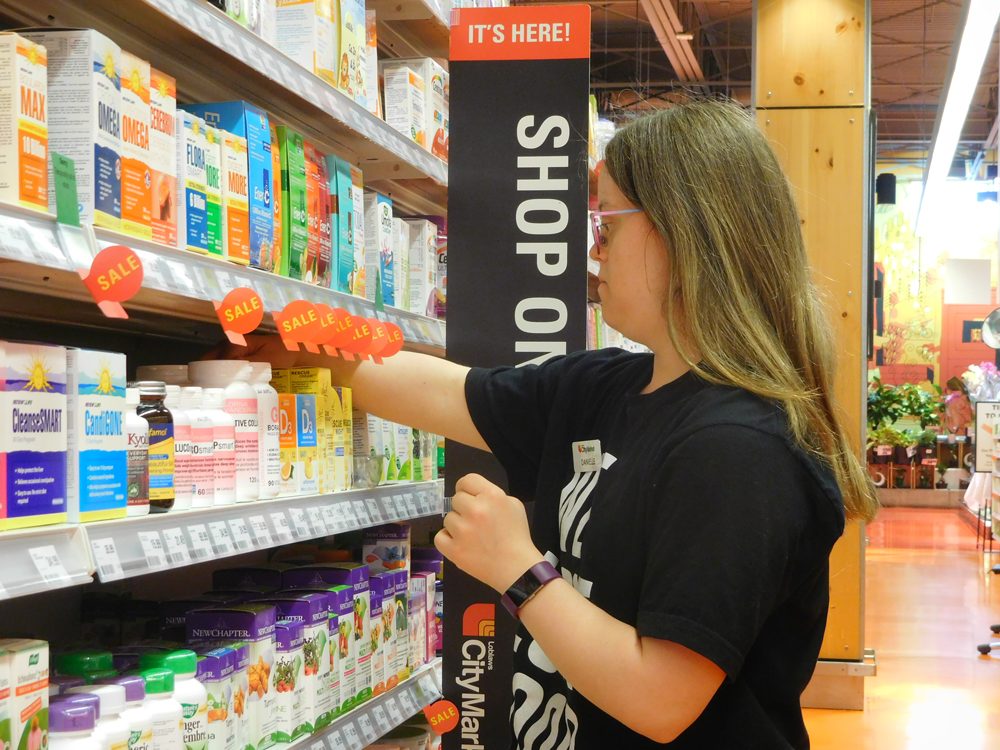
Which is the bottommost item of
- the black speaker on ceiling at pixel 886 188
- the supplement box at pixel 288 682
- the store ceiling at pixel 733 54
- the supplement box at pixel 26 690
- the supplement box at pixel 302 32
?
the supplement box at pixel 288 682

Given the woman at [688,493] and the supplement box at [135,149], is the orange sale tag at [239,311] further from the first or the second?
the woman at [688,493]

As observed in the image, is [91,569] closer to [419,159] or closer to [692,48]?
[419,159]

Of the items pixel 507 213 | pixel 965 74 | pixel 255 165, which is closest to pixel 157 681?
pixel 255 165

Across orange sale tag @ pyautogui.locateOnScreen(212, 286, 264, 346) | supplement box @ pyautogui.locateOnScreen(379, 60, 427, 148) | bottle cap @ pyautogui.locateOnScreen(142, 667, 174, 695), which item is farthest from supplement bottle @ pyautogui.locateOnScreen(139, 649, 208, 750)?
supplement box @ pyautogui.locateOnScreen(379, 60, 427, 148)

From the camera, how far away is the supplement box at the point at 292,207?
203 centimetres

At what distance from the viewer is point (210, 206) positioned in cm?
176

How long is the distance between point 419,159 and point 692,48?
11315 millimetres

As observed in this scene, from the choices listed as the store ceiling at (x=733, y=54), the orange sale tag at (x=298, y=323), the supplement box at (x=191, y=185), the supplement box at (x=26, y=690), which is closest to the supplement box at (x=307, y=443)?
the orange sale tag at (x=298, y=323)

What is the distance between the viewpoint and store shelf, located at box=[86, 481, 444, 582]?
55.6 inches

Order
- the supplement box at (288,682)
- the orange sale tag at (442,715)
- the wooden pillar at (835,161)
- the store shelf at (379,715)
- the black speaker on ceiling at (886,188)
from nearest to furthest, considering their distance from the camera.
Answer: the supplement box at (288,682)
the store shelf at (379,715)
the orange sale tag at (442,715)
the wooden pillar at (835,161)
the black speaker on ceiling at (886,188)

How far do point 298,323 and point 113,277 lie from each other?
1.68 ft

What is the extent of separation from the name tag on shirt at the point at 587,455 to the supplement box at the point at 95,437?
67 cm

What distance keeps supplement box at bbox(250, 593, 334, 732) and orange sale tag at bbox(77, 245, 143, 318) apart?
815 millimetres

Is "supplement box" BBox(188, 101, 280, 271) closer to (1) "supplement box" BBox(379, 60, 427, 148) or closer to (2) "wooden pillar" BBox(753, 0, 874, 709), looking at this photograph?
(1) "supplement box" BBox(379, 60, 427, 148)
